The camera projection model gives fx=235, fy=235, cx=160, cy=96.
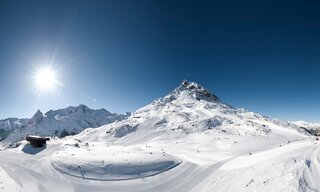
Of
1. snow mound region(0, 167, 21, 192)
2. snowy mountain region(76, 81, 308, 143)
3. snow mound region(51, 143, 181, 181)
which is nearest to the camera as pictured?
snow mound region(0, 167, 21, 192)

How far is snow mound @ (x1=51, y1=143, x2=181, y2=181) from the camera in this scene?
2508cm

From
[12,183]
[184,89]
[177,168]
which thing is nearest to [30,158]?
[12,183]

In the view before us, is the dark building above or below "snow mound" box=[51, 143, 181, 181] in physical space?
above

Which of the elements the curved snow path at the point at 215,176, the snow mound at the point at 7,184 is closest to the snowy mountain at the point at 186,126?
the curved snow path at the point at 215,176

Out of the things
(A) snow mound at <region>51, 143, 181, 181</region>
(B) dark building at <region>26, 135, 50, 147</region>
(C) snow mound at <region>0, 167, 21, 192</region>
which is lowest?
(C) snow mound at <region>0, 167, 21, 192</region>

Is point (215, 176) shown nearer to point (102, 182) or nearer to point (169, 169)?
point (169, 169)

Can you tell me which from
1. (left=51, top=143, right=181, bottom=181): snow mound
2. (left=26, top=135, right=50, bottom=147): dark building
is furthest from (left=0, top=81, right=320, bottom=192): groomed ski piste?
(left=26, top=135, right=50, bottom=147): dark building

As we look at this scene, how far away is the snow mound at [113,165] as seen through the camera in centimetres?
2508

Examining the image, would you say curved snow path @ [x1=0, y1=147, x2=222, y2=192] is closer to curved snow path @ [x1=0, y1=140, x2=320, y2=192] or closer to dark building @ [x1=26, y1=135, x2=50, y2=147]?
curved snow path @ [x1=0, y1=140, x2=320, y2=192]

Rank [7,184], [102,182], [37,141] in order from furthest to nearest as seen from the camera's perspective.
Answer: [37,141], [102,182], [7,184]

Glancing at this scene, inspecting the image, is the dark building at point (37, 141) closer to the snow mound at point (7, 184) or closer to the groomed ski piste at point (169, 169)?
the groomed ski piste at point (169, 169)

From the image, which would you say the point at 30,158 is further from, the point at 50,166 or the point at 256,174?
the point at 256,174

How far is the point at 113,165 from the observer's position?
26312mm

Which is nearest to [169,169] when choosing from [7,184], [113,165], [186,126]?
[113,165]
